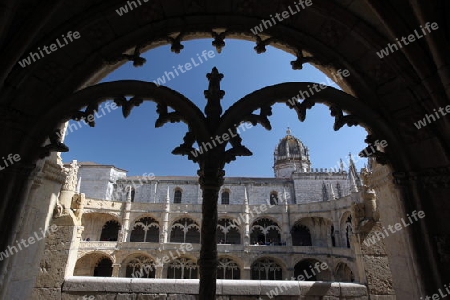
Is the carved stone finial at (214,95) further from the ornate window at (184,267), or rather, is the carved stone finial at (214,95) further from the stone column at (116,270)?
the stone column at (116,270)

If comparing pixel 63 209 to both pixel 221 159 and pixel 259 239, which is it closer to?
pixel 221 159

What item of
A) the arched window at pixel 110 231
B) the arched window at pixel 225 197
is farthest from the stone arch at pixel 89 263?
the arched window at pixel 225 197

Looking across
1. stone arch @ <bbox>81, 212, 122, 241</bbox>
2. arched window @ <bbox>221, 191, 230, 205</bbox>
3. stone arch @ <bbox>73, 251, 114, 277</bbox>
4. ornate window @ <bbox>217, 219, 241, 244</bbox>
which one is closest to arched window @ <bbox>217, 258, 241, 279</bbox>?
ornate window @ <bbox>217, 219, 241, 244</bbox>

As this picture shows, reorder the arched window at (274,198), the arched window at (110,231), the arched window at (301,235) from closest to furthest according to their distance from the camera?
the arched window at (110,231) → the arched window at (301,235) → the arched window at (274,198)

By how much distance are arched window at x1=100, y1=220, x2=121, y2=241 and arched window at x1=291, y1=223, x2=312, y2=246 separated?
735 inches

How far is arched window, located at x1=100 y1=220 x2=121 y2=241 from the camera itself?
88.3 ft

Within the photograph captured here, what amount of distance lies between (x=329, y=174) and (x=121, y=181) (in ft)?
86.0

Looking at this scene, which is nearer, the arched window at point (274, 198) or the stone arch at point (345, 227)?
the stone arch at point (345, 227)

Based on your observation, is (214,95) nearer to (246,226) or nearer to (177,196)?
(246,226)

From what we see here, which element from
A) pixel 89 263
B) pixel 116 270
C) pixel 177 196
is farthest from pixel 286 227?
pixel 89 263

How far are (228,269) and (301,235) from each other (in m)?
9.30

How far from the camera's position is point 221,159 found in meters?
2.44

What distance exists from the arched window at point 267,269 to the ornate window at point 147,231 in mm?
10759

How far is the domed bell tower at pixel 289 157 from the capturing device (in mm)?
35375
